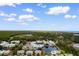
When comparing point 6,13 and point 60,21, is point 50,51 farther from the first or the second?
point 6,13

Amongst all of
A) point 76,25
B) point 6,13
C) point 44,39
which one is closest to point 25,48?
point 44,39

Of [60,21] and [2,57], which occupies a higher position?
[60,21]

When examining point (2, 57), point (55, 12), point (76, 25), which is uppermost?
point (55, 12)

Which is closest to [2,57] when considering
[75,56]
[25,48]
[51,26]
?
[25,48]

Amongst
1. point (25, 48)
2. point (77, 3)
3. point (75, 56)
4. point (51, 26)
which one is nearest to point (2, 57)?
point (25, 48)

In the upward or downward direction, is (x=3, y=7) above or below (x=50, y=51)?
above

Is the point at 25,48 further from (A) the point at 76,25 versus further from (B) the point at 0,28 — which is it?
(A) the point at 76,25

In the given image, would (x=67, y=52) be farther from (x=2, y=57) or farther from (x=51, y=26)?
(x=2, y=57)
